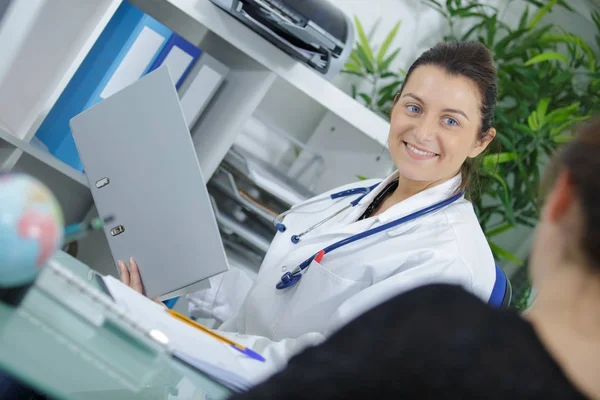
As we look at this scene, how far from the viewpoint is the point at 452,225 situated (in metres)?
1.37

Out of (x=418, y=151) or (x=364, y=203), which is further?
(x=364, y=203)

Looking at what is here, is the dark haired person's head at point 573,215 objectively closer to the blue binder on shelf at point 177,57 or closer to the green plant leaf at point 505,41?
the blue binder on shelf at point 177,57

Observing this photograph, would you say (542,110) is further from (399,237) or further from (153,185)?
(153,185)

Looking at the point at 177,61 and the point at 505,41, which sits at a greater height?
the point at 505,41

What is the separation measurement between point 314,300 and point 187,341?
52cm

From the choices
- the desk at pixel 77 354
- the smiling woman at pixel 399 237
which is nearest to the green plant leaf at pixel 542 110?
the smiling woman at pixel 399 237

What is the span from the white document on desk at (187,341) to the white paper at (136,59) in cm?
89

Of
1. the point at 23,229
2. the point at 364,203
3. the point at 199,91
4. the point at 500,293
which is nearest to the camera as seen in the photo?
the point at 23,229

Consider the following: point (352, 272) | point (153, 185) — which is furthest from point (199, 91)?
point (352, 272)

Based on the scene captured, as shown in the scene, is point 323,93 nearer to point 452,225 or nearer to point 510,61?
point 452,225

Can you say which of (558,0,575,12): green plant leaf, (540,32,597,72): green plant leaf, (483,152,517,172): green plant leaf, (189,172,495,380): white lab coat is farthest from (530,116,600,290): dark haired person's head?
(558,0,575,12): green plant leaf

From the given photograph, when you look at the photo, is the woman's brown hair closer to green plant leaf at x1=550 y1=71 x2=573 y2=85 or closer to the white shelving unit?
the white shelving unit

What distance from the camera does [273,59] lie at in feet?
5.82

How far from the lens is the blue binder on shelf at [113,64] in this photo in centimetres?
173
